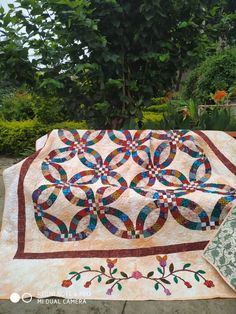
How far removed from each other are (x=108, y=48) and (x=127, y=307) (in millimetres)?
2456

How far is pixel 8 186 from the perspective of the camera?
264 centimetres

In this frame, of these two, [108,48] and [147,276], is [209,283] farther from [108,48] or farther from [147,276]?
[108,48]

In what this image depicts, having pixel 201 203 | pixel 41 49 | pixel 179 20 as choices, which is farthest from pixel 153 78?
pixel 201 203

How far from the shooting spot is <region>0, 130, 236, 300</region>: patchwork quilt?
82.1 inches

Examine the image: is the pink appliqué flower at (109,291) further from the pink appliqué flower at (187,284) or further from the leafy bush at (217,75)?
the leafy bush at (217,75)

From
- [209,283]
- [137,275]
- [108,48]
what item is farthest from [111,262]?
[108,48]

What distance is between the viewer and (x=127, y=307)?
1.92 meters

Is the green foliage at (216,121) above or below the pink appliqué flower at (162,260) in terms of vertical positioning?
above

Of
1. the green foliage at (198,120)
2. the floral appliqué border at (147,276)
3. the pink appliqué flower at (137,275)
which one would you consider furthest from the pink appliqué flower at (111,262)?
the green foliage at (198,120)

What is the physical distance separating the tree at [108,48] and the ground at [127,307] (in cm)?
193

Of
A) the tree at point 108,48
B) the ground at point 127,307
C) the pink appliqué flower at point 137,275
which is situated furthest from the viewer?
the tree at point 108,48

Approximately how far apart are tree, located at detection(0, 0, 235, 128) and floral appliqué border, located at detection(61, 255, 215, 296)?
174cm

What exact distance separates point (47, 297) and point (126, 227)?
689 mm

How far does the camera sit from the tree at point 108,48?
316cm
